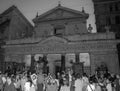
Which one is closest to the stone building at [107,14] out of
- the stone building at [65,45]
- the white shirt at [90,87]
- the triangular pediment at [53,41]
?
the stone building at [65,45]

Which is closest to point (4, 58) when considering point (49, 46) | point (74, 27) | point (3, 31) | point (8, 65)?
point (8, 65)

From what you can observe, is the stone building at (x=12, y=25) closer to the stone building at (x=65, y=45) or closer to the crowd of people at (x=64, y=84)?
the stone building at (x=65, y=45)

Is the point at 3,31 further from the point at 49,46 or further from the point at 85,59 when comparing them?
the point at 85,59

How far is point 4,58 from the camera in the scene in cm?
2323

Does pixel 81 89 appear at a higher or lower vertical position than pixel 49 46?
lower

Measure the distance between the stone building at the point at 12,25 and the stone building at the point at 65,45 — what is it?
13.0ft

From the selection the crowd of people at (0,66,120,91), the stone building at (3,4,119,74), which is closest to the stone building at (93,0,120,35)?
the stone building at (3,4,119,74)

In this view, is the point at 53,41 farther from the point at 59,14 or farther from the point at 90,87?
the point at 90,87

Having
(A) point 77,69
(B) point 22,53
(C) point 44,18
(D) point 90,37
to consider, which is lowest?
(A) point 77,69

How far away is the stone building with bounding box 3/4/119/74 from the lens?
709 inches

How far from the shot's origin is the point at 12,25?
28.0 m

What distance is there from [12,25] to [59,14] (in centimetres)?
1096

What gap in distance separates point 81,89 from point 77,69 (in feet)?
29.9

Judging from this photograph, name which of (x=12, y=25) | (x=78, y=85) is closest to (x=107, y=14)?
(x=12, y=25)
